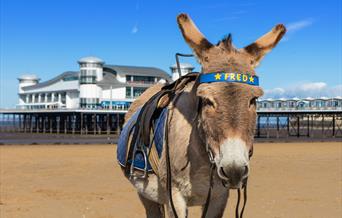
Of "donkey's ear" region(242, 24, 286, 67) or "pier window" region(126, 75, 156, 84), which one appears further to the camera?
"pier window" region(126, 75, 156, 84)

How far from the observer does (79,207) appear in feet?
32.1

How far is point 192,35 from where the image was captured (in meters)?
2.57

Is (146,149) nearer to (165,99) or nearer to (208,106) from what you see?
(165,99)

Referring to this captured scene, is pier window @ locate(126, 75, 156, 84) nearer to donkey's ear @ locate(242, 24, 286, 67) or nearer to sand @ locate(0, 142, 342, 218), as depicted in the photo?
sand @ locate(0, 142, 342, 218)

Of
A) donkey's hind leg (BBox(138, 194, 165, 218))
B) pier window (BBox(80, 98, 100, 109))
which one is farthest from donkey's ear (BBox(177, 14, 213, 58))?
pier window (BBox(80, 98, 100, 109))

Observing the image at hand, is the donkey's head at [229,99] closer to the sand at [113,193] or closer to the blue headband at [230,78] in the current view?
the blue headband at [230,78]

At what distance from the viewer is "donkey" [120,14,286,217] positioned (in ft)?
7.32

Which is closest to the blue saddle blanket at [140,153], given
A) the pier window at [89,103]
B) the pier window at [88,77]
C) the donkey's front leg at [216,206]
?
the donkey's front leg at [216,206]

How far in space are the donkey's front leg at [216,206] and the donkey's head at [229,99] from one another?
1.93 ft

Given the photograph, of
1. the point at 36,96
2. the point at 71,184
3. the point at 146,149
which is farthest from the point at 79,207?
the point at 36,96

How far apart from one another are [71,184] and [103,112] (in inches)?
2365

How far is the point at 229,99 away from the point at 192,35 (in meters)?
0.50

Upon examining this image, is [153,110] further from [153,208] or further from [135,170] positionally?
[153,208]

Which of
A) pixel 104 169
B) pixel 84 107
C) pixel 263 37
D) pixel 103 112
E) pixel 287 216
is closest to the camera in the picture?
pixel 263 37
